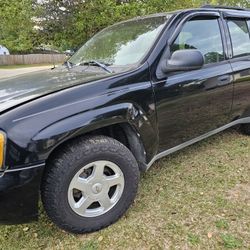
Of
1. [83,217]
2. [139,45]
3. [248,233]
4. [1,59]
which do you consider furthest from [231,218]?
[1,59]

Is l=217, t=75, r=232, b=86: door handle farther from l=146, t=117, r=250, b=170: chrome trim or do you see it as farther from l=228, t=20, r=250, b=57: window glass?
l=146, t=117, r=250, b=170: chrome trim

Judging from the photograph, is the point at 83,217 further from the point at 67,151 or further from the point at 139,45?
the point at 139,45

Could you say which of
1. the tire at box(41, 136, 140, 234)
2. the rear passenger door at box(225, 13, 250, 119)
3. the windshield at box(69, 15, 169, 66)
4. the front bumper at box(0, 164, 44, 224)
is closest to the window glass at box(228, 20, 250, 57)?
the rear passenger door at box(225, 13, 250, 119)

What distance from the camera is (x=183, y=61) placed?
279 centimetres

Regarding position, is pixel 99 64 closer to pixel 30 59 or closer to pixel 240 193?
pixel 240 193

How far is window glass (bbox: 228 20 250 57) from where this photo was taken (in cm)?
364

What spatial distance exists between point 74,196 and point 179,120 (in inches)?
47.7

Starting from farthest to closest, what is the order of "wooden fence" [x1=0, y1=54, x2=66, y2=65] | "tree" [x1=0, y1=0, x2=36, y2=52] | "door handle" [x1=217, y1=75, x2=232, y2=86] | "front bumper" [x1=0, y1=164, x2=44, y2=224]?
"wooden fence" [x1=0, y1=54, x2=66, y2=65]
"tree" [x1=0, y1=0, x2=36, y2=52]
"door handle" [x1=217, y1=75, x2=232, y2=86]
"front bumper" [x1=0, y1=164, x2=44, y2=224]

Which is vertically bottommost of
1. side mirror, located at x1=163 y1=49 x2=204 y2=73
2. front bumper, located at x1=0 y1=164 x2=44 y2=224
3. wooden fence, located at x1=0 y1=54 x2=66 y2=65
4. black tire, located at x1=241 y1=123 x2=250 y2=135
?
wooden fence, located at x1=0 y1=54 x2=66 y2=65

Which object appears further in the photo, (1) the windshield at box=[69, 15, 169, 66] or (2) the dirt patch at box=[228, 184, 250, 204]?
(1) the windshield at box=[69, 15, 169, 66]

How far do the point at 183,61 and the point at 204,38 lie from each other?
29.1 inches

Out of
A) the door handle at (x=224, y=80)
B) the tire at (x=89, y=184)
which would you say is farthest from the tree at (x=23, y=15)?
the tire at (x=89, y=184)

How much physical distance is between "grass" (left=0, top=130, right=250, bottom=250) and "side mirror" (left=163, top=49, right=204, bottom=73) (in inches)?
43.5

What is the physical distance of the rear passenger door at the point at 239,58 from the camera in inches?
141
